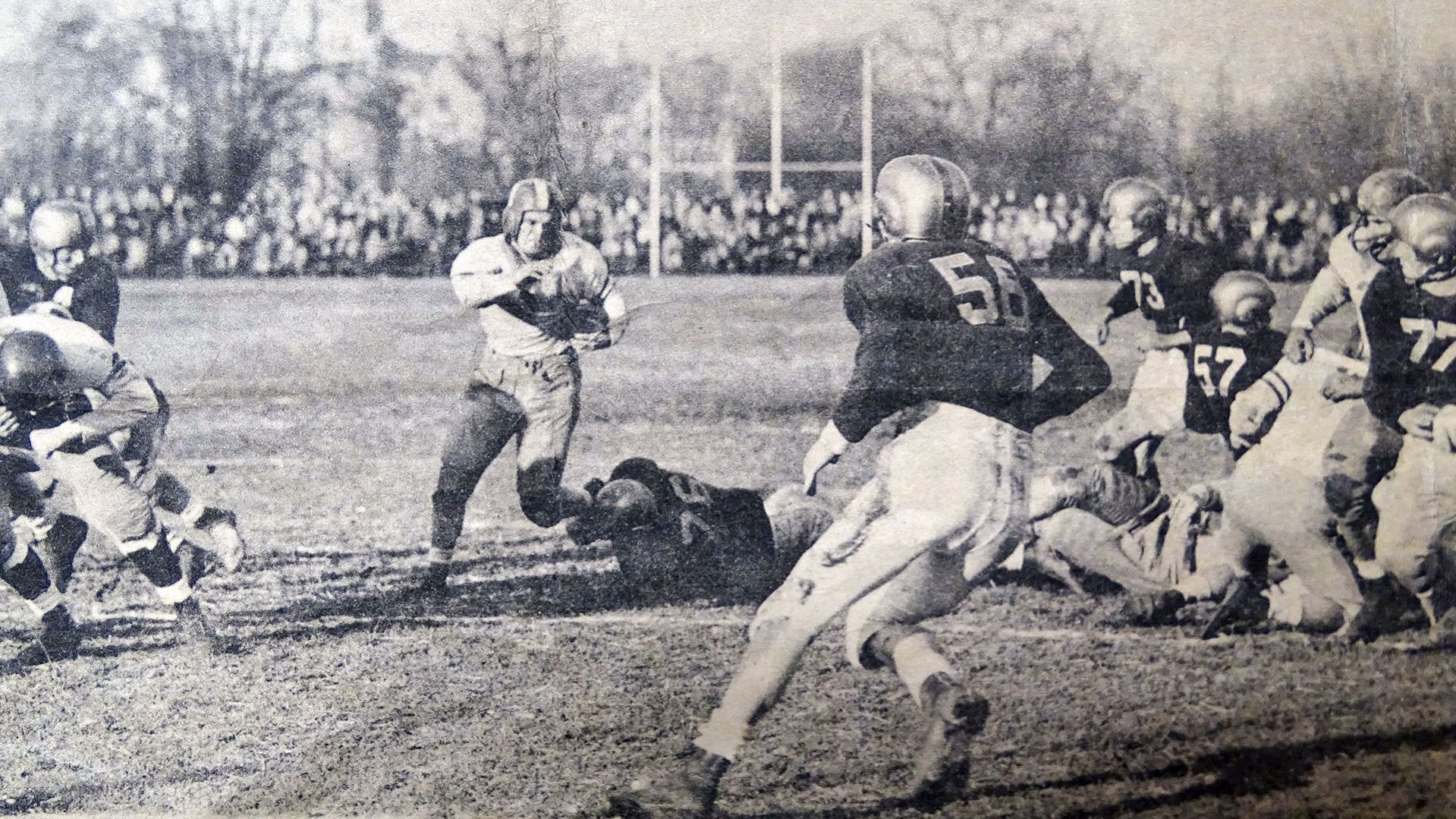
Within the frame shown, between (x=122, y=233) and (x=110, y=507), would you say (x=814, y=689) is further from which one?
(x=122, y=233)

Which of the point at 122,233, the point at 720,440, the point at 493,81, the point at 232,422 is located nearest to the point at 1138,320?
the point at 720,440

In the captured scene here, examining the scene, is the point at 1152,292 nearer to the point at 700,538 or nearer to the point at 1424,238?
the point at 1424,238

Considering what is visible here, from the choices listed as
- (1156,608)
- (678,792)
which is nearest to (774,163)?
(1156,608)

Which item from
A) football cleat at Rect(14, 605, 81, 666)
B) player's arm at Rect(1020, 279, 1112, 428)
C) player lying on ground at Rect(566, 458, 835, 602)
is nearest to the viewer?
player's arm at Rect(1020, 279, 1112, 428)

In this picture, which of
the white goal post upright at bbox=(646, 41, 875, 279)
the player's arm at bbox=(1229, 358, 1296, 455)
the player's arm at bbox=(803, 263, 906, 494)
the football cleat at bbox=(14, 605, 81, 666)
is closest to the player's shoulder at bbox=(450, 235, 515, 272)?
the white goal post upright at bbox=(646, 41, 875, 279)

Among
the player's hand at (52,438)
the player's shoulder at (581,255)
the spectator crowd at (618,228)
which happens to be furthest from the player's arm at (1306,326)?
the player's hand at (52,438)

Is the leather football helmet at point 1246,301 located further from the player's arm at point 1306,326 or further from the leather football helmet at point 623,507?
the leather football helmet at point 623,507

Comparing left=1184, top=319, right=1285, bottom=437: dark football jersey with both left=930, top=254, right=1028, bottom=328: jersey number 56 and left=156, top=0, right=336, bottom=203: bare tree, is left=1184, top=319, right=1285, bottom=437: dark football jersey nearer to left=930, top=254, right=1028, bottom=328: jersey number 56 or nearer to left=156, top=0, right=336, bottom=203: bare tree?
left=930, top=254, right=1028, bottom=328: jersey number 56
